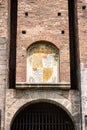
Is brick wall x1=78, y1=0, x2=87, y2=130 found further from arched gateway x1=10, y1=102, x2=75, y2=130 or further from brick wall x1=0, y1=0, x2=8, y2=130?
brick wall x1=0, y1=0, x2=8, y2=130

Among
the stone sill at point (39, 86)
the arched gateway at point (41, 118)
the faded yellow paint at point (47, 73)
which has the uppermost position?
the faded yellow paint at point (47, 73)

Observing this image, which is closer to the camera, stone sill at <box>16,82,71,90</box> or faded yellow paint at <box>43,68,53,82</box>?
stone sill at <box>16,82,71,90</box>

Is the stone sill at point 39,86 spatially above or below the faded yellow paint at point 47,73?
below

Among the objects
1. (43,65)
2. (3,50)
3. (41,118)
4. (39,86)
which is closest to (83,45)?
(43,65)

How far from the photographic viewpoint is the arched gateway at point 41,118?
13039 millimetres

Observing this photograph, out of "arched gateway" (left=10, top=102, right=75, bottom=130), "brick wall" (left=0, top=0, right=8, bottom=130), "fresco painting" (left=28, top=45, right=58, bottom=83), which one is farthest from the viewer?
"fresco painting" (left=28, top=45, right=58, bottom=83)

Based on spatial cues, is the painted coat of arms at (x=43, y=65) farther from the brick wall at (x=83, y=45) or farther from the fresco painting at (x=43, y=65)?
the brick wall at (x=83, y=45)

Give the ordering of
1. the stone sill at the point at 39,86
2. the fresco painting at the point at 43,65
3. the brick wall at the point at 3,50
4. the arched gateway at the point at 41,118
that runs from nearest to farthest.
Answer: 1. the brick wall at the point at 3,50
2. the stone sill at the point at 39,86
3. the arched gateway at the point at 41,118
4. the fresco painting at the point at 43,65

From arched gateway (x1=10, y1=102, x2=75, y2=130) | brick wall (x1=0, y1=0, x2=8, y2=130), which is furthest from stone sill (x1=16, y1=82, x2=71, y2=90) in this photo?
arched gateway (x1=10, y1=102, x2=75, y2=130)

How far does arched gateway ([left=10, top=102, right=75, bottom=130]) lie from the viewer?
42.8 feet

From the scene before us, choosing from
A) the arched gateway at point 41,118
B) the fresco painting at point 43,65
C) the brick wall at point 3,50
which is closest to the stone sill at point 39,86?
the fresco painting at point 43,65

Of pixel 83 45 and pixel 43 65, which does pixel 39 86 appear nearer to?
pixel 43 65

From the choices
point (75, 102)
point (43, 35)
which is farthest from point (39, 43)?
point (75, 102)

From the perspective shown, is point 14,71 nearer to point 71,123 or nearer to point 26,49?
point 26,49
